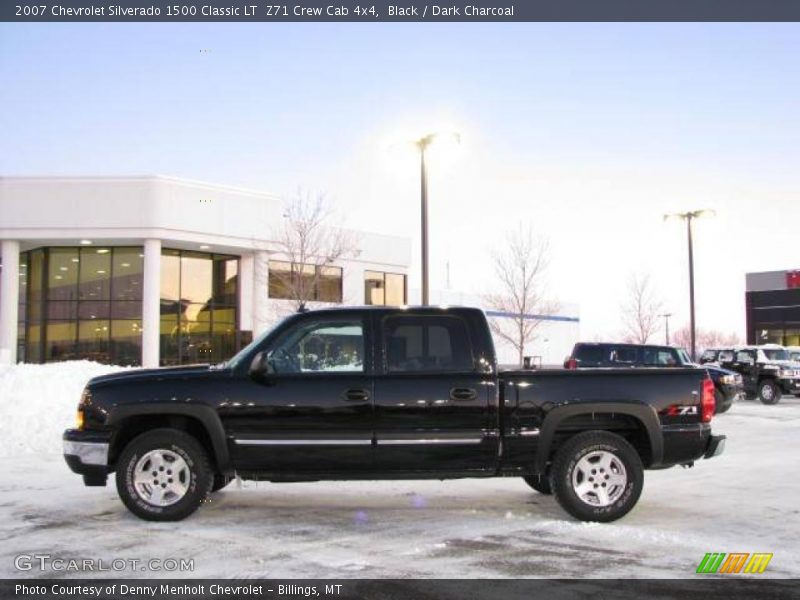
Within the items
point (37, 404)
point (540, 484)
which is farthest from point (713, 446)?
point (37, 404)

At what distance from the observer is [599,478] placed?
23.5 feet

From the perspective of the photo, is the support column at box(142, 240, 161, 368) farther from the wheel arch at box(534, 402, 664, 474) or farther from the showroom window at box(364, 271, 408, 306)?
the wheel arch at box(534, 402, 664, 474)

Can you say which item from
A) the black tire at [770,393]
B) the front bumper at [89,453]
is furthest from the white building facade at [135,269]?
the front bumper at [89,453]

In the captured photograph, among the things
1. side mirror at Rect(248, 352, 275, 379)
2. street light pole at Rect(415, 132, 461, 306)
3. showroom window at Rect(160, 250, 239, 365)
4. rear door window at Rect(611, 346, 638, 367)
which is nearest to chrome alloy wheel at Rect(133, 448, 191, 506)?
side mirror at Rect(248, 352, 275, 379)

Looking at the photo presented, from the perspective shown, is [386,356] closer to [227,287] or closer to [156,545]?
[156,545]

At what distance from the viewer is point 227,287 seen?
32.6 meters

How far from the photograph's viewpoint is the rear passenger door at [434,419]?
701 centimetres

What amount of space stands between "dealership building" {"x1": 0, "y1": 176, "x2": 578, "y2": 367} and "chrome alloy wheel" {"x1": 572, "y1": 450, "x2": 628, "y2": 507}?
21649 mm

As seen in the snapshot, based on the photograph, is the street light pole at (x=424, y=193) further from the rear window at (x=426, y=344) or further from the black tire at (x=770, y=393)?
the black tire at (x=770, y=393)

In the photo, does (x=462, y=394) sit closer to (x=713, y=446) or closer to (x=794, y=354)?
(x=713, y=446)

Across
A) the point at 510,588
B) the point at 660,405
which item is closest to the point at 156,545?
the point at 510,588

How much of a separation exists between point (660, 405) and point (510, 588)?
2.79 metres

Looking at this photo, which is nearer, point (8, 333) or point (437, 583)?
point (437, 583)

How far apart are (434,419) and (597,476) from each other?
158cm
